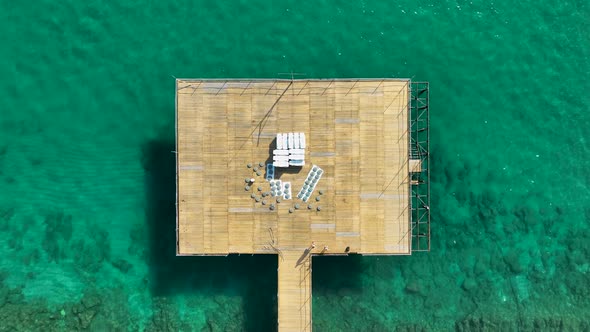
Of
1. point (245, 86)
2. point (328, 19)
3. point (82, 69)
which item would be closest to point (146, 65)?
point (82, 69)

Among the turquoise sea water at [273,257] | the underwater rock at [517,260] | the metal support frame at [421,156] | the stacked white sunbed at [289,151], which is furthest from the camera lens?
the underwater rock at [517,260]

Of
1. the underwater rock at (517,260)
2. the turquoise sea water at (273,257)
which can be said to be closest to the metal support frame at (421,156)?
the turquoise sea water at (273,257)

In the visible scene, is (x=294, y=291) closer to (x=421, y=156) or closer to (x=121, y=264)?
(x=421, y=156)

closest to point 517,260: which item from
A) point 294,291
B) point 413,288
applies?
point 413,288

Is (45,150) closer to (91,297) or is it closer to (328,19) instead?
(91,297)

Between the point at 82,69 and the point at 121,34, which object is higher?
the point at 121,34

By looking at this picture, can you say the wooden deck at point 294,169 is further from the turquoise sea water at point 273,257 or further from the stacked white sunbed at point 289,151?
the turquoise sea water at point 273,257

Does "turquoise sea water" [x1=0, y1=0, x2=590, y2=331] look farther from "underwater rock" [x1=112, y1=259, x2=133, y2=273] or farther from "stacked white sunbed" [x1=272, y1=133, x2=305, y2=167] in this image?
"stacked white sunbed" [x1=272, y1=133, x2=305, y2=167]
